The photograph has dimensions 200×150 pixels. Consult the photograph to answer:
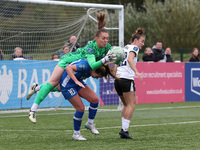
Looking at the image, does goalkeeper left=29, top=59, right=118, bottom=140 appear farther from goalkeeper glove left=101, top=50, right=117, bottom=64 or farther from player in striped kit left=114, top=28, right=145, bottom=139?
player in striped kit left=114, top=28, right=145, bottom=139

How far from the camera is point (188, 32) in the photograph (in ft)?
137

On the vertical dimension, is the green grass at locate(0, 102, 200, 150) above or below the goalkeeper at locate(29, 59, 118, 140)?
below

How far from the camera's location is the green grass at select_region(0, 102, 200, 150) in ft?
25.7

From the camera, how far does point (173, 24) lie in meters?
42.2

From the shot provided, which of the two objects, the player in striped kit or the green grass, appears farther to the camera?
the player in striped kit

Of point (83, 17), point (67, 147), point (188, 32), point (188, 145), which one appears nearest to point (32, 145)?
point (67, 147)

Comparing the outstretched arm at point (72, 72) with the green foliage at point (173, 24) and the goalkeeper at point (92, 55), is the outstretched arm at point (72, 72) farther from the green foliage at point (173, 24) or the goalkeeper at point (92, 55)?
the green foliage at point (173, 24)

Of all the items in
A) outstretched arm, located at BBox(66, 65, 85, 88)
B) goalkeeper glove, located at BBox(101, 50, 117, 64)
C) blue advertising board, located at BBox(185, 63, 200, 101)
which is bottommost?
blue advertising board, located at BBox(185, 63, 200, 101)

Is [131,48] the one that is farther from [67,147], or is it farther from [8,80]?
[8,80]

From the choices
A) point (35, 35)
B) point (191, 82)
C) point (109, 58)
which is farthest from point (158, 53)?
point (109, 58)

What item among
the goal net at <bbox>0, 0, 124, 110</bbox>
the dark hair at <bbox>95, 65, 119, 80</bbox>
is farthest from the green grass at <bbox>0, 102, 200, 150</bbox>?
the dark hair at <bbox>95, 65, 119, 80</bbox>

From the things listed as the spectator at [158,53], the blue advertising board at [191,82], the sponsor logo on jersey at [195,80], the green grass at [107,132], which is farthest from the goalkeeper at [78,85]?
the sponsor logo on jersey at [195,80]

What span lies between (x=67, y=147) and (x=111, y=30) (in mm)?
9322

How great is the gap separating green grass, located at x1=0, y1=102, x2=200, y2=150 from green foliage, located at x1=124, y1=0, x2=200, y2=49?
27972 mm
